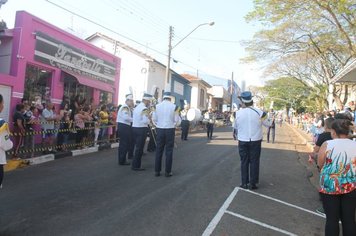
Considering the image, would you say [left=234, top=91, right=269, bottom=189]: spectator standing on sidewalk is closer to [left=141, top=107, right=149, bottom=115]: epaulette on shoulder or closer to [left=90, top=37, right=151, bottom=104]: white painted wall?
[left=141, top=107, right=149, bottom=115]: epaulette on shoulder

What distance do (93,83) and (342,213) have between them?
14.5m

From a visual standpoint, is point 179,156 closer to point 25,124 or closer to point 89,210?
point 25,124

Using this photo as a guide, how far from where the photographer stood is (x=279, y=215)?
606cm

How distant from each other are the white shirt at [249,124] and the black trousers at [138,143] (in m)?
2.64

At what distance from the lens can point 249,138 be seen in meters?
7.75

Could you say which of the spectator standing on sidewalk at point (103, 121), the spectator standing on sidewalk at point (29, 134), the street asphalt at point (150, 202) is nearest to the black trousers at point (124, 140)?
the street asphalt at point (150, 202)

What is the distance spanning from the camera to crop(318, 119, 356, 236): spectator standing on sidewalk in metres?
4.25

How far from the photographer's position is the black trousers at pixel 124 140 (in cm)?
1030

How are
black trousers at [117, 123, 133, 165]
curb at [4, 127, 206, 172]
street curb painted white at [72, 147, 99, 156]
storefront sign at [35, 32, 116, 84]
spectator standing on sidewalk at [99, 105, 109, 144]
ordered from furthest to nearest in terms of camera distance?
spectator standing on sidewalk at [99, 105, 109, 144], storefront sign at [35, 32, 116, 84], street curb painted white at [72, 147, 99, 156], black trousers at [117, 123, 133, 165], curb at [4, 127, 206, 172]

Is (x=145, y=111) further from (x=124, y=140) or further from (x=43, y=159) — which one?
(x=43, y=159)

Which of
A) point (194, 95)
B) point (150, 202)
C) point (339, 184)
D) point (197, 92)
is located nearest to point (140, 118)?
point (150, 202)

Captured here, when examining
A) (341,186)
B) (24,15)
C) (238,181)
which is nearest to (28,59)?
(24,15)

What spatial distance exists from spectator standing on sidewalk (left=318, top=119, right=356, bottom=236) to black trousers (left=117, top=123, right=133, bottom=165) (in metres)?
6.66

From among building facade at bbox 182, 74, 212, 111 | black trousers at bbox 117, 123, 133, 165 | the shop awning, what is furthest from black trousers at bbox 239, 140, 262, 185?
building facade at bbox 182, 74, 212, 111
